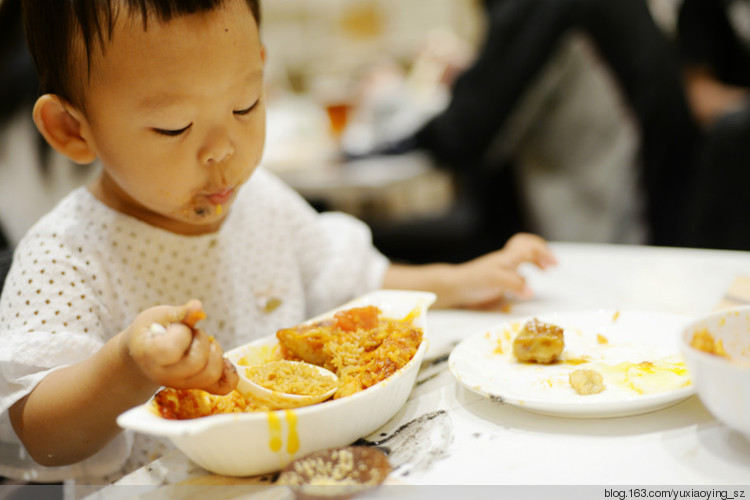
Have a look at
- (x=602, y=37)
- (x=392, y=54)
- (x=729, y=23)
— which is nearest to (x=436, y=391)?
(x=602, y=37)

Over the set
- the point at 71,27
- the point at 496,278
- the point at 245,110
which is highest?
the point at 71,27

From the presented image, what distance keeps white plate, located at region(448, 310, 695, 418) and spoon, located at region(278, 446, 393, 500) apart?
16cm

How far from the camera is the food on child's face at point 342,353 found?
0.69 m

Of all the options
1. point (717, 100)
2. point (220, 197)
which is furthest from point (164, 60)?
point (717, 100)

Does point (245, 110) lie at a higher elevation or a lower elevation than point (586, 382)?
higher

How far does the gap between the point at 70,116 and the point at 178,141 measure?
17cm

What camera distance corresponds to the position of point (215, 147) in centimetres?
83

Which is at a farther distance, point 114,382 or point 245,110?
point 245,110

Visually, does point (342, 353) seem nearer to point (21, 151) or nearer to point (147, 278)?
point (147, 278)

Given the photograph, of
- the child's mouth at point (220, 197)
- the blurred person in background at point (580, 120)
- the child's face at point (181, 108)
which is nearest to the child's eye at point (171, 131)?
the child's face at point (181, 108)

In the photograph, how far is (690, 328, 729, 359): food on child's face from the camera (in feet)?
2.10

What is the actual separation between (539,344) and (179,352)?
41 centimetres

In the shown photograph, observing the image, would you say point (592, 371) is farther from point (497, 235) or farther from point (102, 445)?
point (497, 235)

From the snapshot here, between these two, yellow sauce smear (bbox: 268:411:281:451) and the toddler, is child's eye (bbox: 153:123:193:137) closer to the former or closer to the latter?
the toddler
